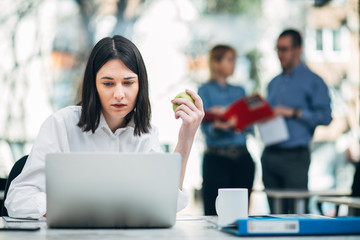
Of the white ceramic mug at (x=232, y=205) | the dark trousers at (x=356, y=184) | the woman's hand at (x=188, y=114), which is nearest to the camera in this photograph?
the white ceramic mug at (x=232, y=205)

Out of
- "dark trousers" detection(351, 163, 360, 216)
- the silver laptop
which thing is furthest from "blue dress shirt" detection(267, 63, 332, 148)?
the silver laptop

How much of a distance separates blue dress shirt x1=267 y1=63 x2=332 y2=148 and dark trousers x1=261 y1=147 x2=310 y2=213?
0.06m

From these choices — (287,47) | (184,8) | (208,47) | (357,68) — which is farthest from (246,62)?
(287,47)

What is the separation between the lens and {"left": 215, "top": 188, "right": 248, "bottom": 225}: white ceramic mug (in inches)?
62.8

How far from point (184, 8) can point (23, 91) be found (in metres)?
1.96

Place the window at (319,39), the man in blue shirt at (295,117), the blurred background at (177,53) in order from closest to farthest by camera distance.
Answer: the man in blue shirt at (295,117) → the blurred background at (177,53) → the window at (319,39)

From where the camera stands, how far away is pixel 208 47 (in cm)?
574

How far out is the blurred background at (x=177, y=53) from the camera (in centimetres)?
533

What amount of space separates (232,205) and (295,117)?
91.9 inches

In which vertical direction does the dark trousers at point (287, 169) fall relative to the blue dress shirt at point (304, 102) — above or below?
below

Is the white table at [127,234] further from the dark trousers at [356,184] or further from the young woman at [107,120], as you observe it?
the dark trousers at [356,184]

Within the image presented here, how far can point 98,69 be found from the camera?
192 cm

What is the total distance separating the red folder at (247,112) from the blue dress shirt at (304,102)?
0.21 meters

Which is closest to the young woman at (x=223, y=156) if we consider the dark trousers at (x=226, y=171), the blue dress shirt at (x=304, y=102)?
the dark trousers at (x=226, y=171)
